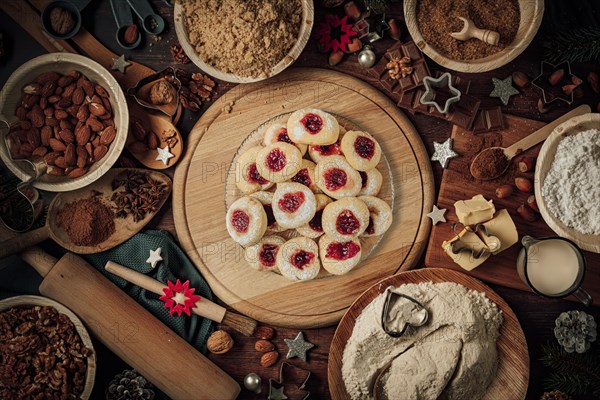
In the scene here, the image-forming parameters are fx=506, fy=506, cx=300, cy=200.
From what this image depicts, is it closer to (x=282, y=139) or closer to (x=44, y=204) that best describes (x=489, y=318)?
(x=282, y=139)

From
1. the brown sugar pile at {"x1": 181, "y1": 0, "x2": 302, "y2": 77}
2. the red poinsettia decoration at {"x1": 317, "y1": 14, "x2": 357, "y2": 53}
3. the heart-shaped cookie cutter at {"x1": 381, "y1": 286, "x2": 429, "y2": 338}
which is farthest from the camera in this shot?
the red poinsettia decoration at {"x1": 317, "y1": 14, "x2": 357, "y2": 53}

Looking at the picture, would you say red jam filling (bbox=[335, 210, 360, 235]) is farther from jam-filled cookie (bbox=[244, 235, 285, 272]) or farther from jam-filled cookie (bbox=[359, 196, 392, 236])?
jam-filled cookie (bbox=[244, 235, 285, 272])

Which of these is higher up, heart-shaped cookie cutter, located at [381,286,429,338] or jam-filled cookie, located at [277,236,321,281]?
jam-filled cookie, located at [277,236,321,281]

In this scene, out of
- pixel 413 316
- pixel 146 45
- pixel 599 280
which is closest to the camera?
pixel 413 316

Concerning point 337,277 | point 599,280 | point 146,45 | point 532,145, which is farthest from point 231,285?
point 599,280

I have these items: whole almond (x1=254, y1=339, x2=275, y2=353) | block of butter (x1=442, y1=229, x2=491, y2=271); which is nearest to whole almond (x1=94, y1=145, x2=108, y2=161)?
whole almond (x1=254, y1=339, x2=275, y2=353)

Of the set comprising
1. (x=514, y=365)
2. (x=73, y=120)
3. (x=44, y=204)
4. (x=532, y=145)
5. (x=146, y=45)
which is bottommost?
(x=514, y=365)

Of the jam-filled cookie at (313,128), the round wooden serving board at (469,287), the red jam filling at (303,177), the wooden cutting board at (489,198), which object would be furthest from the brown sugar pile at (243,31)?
the round wooden serving board at (469,287)
